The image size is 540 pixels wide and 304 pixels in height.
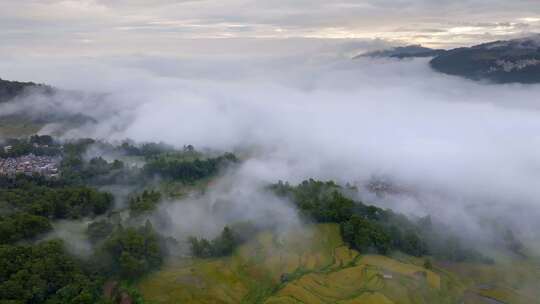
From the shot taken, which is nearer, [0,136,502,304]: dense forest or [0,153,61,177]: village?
[0,136,502,304]: dense forest

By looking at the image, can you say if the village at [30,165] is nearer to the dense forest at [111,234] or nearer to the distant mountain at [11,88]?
the dense forest at [111,234]

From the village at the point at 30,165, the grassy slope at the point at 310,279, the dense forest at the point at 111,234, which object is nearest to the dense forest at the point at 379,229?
the dense forest at the point at 111,234

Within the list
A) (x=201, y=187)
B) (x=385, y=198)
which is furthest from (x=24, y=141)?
(x=385, y=198)

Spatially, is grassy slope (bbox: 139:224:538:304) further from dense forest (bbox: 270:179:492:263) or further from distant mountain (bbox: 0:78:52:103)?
distant mountain (bbox: 0:78:52:103)

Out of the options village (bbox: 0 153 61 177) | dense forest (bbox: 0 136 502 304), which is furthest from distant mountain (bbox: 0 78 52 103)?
dense forest (bbox: 0 136 502 304)

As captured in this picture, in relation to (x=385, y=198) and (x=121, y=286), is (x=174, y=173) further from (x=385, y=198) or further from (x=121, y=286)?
(x=121, y=286)

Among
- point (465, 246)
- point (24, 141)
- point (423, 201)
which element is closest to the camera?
point (465, 246)
